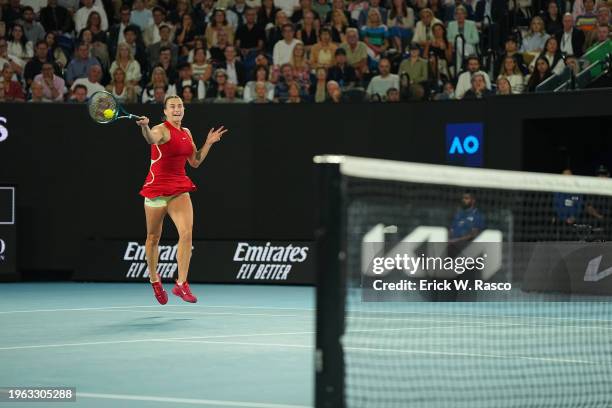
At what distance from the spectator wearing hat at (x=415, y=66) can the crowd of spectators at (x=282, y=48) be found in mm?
16

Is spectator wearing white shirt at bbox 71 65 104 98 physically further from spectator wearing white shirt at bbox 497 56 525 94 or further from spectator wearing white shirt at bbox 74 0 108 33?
spectator wearing white shirt at bbox 497 56 525 94

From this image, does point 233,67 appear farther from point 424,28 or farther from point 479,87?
point 479,87

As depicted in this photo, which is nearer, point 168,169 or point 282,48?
point 168,169

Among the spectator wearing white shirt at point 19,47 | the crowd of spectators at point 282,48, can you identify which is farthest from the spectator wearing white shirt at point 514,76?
the spectator wearing white shirt at point 19,47

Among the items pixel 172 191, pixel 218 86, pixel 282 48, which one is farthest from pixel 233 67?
pixel 172 191

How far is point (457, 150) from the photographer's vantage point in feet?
55.9

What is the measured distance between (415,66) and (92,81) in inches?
219

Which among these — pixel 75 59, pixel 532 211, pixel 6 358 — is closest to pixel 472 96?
pixel 532 211

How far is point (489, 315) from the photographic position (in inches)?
447

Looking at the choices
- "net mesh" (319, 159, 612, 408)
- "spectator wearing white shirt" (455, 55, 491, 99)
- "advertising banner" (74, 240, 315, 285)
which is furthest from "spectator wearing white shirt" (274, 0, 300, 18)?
"advertising banner" (74, 240, 315, 285)

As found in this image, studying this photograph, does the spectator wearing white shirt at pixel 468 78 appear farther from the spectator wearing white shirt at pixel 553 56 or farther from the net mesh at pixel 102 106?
the net mesh at pixel 102 106

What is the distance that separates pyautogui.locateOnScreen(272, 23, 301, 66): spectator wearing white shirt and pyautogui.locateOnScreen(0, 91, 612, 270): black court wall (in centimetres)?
80

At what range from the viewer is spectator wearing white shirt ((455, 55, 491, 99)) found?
648 inches

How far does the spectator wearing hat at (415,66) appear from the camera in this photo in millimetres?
16953
